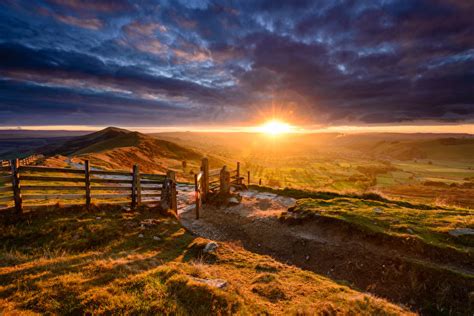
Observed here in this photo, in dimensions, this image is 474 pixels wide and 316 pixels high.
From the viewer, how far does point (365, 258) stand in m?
8.30

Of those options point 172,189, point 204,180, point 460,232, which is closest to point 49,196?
point 172,189

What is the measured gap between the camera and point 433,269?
709cm

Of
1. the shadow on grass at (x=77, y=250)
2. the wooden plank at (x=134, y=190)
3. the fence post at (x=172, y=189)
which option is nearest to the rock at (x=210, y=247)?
the shadow on grass at (x=77, y=250)

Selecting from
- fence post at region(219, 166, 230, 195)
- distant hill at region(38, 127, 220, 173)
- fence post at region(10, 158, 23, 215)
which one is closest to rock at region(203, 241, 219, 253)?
fence post at region(10, 158, 23, 215)

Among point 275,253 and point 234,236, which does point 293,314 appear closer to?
point 275,253

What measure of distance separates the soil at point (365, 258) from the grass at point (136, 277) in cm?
149

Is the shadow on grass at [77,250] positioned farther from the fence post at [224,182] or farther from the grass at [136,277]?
the fence post at [224,182]

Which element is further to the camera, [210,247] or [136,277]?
[210,247]

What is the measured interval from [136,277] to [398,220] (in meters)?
11.3

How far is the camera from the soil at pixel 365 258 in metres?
6.48

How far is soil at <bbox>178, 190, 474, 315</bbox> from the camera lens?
6.48 m

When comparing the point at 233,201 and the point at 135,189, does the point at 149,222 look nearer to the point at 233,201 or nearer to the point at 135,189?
the point at 135,189

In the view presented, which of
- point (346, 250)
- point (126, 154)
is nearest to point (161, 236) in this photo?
point (346, 250)

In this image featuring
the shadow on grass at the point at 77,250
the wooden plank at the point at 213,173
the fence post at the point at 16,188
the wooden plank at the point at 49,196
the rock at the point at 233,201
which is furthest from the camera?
the wooden plank at the point at 213,173
